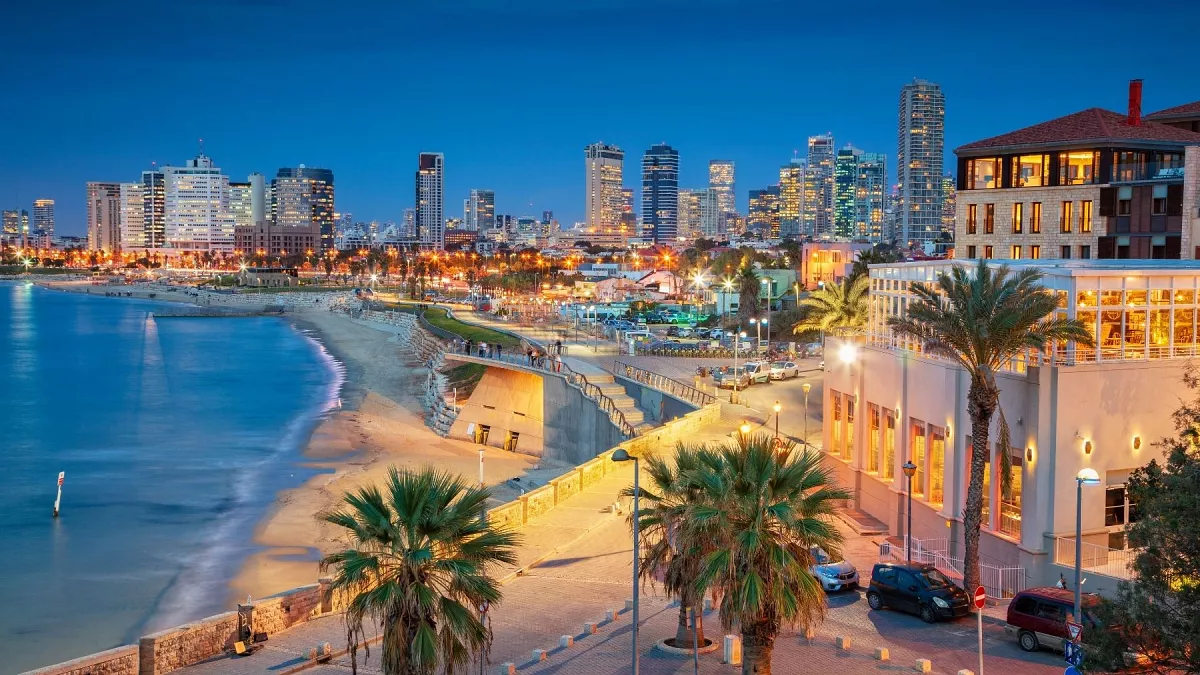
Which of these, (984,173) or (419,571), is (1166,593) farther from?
(984,173)

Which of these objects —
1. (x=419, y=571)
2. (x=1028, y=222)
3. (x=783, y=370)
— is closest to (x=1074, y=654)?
(x=419, y=571)

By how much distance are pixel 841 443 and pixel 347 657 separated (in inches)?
735

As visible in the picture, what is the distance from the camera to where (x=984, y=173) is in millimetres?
44438

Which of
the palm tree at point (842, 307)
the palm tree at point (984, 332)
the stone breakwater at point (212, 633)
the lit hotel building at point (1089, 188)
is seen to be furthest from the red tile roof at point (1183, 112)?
the stone breakwater at point (212, 633)

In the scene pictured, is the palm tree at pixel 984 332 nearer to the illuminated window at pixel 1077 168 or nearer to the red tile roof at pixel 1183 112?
the illuminated window at pixel 1077 168

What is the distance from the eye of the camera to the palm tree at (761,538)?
15555 mm

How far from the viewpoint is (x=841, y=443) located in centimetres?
3325

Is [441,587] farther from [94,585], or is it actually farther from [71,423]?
[71,423]

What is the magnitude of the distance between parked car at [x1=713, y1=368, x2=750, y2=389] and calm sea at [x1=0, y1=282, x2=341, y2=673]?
19.7m

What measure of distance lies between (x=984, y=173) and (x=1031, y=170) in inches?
92.4

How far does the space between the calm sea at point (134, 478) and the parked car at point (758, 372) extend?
2174 centimetres

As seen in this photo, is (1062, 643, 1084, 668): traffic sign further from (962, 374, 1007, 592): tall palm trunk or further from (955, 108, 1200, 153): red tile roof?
(955, 108, 1200, 153): red tile roof

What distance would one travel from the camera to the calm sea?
28.8 meters

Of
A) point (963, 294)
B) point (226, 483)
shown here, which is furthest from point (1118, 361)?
point (226, 483)
